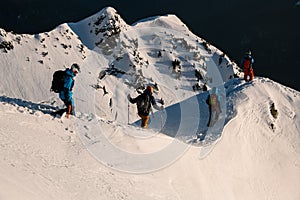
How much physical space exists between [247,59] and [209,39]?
27091 mm

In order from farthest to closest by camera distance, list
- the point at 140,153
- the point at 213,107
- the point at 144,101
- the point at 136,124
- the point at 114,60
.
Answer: the point at 114,60 → the point at 136,124 → the point at 213,107 → the point at 144,101 → the point at 140,153

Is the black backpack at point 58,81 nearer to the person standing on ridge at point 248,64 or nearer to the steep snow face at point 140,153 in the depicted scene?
the steep snow face at point 140,153

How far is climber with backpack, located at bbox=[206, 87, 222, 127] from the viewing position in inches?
674

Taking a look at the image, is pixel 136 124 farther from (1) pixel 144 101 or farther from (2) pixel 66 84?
(2) pixel 66 84

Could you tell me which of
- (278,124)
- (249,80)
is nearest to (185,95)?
(249,80)

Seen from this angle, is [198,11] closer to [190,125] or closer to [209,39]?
[209,39]

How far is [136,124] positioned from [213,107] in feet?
11.2

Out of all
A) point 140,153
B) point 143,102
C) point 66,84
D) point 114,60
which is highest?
point 114,60

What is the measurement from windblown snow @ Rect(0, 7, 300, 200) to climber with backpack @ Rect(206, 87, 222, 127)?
0.44 m

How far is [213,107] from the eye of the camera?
1723 cm

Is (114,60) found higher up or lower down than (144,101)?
higher up

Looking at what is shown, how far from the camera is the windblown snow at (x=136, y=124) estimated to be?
9625mm

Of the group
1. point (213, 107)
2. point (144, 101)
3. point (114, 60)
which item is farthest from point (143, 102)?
A: point (114, 60)

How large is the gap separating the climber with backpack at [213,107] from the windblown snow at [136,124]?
441 mm
